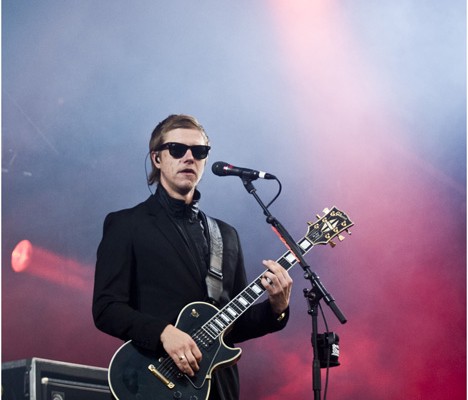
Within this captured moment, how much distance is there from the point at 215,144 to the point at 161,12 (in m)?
0.89

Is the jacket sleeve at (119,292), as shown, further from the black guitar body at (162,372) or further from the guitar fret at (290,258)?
the guitar fret at (290,258)

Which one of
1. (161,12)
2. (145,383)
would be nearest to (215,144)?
(161,12)

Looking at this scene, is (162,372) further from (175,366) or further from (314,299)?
(314,299)

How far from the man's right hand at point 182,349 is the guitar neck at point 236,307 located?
0.46ft

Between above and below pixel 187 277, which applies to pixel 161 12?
above

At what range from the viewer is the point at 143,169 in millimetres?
4809

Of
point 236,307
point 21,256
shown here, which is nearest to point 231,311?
point 236,307

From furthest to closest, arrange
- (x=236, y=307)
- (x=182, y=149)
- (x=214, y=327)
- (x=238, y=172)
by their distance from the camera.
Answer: (x=182, y=149) < (x=238, y=172) < (x=236, y=307) < (x=214, y=327)

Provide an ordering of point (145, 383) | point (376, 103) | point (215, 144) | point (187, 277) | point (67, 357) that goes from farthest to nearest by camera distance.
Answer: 1. point (376, 103)
2. point (215, 144)
3. point (67, 357)
4. point (187, 277)
5. point (145, 383)

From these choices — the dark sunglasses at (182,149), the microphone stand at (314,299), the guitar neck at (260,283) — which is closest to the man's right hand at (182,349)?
the guitar neck at (260,283)

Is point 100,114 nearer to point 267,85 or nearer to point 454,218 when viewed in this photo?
point 267,85

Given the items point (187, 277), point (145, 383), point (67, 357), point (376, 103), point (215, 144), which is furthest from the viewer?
point (376, 103)

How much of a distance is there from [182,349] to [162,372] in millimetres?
141

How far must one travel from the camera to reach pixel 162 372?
3322mm
